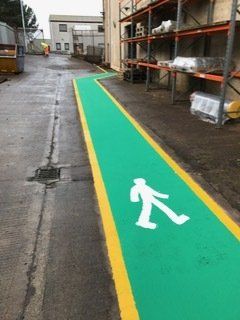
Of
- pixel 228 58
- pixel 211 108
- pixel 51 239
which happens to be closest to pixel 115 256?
pixel 51 239

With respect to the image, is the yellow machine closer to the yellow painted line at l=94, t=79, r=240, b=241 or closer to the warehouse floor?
the warehouse floor

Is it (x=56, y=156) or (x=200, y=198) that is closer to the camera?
(x=200, y=198)

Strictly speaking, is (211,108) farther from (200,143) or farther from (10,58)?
(10,58)

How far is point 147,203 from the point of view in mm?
4332

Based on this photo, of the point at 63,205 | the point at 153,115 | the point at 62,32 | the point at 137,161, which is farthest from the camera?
the point at 62,32

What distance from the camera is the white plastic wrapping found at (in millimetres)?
8016

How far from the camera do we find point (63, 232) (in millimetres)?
3725

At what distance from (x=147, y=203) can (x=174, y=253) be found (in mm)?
1077

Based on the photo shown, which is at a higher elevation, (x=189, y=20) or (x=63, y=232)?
(x=189, y=20)

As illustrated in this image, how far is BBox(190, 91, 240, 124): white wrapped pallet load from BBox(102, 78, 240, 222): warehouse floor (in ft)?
0.73

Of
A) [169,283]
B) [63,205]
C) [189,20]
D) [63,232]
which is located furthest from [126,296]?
[189,20]

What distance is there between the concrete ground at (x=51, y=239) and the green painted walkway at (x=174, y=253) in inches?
11.8

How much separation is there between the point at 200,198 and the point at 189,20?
31.0 ft

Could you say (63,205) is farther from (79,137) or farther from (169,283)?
(79,137)
